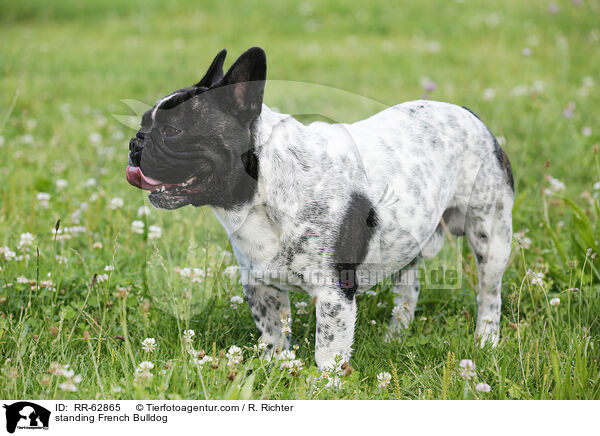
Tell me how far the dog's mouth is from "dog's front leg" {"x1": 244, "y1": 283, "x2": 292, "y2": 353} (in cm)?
67

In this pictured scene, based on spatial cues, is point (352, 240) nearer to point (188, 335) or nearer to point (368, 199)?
point (368, 199)

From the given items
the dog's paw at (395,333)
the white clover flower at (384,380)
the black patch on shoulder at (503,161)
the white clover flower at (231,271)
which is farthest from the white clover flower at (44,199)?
the black patch on shoulder at (503,161)

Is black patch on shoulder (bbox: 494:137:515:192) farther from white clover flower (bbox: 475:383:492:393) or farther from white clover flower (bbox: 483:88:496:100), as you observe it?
white clover flower (bbox: 483:88:496:100)

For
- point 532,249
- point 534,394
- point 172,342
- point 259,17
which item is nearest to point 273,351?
point 172,342

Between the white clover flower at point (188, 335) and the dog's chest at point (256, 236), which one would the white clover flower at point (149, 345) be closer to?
the white clover flower at point (188, 335)

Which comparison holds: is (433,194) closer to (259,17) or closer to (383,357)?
(383,357)

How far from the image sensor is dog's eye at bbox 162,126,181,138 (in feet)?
8.26

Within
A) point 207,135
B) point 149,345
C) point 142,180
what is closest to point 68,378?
point 149,345

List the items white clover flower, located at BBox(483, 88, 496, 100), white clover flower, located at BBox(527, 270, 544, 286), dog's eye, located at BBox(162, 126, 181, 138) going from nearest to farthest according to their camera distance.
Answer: dog's eye, located at BBox(162, 126, 181, 138) < white clover flower, located at BBox(527, 270, 544, 286) < white clover flower, located at BBox(483, 88, 496, 100)

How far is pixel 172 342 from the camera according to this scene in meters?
3.23

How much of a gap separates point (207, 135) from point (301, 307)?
4.20 ft

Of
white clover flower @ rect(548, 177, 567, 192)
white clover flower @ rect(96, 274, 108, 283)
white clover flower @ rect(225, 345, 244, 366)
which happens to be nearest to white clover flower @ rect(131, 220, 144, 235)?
white clover flower @ rect(96, 274, 108, 283)

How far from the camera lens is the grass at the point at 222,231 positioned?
9.36 ft

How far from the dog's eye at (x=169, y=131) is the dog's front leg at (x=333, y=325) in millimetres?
941
